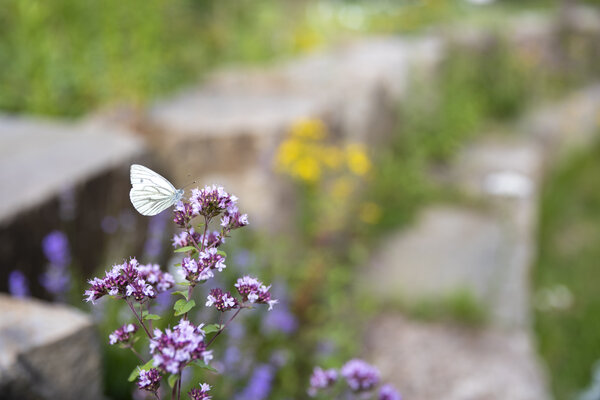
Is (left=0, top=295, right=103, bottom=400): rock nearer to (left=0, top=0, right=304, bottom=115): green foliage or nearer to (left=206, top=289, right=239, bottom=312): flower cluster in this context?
(left=206, top=289, right=239, bottom=312): flower cluster

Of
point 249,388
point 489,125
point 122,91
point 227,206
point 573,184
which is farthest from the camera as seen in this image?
point 489,125

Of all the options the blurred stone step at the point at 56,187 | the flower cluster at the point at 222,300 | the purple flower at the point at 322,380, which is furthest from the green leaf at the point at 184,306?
the blurred stone step at the point at 56,187

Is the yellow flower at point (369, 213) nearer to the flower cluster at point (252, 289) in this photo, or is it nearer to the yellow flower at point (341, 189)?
the yellow flower at point (341, 189)

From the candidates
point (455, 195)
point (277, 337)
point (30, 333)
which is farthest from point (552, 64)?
point (30, 333)

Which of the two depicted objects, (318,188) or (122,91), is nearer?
(318,188)

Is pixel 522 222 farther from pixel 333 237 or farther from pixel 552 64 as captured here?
pixel 552 64

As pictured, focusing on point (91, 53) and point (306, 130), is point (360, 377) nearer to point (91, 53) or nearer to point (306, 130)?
point (306, 130)

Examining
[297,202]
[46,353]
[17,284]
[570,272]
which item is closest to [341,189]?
[297,202]
